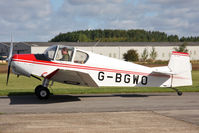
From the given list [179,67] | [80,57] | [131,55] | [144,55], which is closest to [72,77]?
[80,57]

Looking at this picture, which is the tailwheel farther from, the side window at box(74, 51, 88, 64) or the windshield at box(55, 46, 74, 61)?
the side window at box(74, 51, 88, 64)

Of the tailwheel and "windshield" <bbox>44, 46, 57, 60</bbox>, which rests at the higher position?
"windshield" <bbox>44, 46, 57, 60</bbox>

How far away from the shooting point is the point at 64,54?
13008 mm

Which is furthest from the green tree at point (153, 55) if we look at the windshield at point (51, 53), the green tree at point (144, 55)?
the windshield at point (51, 53)

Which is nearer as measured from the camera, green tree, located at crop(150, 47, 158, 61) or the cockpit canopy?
the cockpit canopy

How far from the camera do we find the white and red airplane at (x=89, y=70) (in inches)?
504

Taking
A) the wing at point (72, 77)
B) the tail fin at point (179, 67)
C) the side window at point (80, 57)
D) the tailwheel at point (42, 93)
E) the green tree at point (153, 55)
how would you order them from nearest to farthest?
the wing at point (72, 77) → the tailwheel at point (42, 93) → the side window at point (80, 57) → the tail fin at point (179, 67) → the green tree at point (153, 55)

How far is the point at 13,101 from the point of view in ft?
41.7

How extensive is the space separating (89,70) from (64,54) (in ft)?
4.28

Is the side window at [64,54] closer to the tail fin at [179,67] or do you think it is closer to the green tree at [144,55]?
the tail fin at [179,67]

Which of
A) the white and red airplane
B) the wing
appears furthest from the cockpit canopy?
the wing

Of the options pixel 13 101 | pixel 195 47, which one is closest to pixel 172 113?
pixel 13 101

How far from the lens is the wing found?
1214 cm

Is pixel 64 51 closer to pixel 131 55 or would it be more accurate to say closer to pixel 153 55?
pixel 131 55
